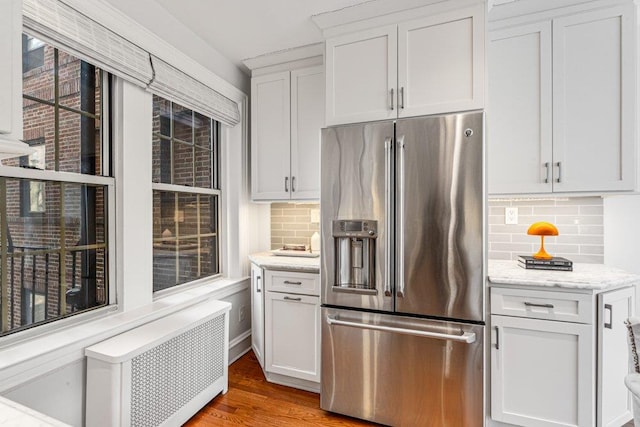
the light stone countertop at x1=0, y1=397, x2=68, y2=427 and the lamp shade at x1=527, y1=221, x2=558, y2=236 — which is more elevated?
the lamp shade at x1=527, y1=221, x2=558, y2=236

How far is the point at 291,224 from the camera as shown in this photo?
3229 millimetres

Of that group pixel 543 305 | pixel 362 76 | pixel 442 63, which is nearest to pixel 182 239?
pixel 362 76

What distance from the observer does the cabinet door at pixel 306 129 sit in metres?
2.73

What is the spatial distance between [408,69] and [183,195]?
1.87m

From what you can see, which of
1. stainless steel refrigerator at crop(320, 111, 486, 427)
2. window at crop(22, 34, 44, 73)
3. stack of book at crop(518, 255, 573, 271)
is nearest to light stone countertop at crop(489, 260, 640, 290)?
stack of book at crop(518, 255, 573, 271)

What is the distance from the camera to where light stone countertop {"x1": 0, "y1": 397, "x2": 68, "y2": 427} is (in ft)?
2.47

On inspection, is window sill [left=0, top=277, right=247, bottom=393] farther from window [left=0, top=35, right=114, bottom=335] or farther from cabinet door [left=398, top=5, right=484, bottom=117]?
cabinet door [left=398, top=5, right=484, bottom=117]

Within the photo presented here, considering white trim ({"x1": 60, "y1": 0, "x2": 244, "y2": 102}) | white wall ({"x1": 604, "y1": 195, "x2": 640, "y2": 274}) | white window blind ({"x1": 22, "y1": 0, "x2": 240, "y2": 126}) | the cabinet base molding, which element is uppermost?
white trim ({"x1": 60, "y1": 0, "x2": 244, "y2": 102})

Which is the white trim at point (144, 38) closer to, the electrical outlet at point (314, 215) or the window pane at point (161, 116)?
the window pane at point (161, 116)

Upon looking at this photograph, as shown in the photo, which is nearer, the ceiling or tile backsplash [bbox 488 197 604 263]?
the ceiling

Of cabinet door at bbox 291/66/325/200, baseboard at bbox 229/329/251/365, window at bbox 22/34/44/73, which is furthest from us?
baseboard at bbox 229/329/251/365

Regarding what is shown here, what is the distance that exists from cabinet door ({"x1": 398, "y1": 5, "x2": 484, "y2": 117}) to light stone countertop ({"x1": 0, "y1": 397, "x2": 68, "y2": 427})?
6.68 ft

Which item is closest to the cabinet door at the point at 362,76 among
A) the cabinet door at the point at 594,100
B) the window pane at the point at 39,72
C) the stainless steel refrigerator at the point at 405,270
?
the stainless steel refrigerator at the point at 405,270

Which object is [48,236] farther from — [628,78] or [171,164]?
[628,78]
